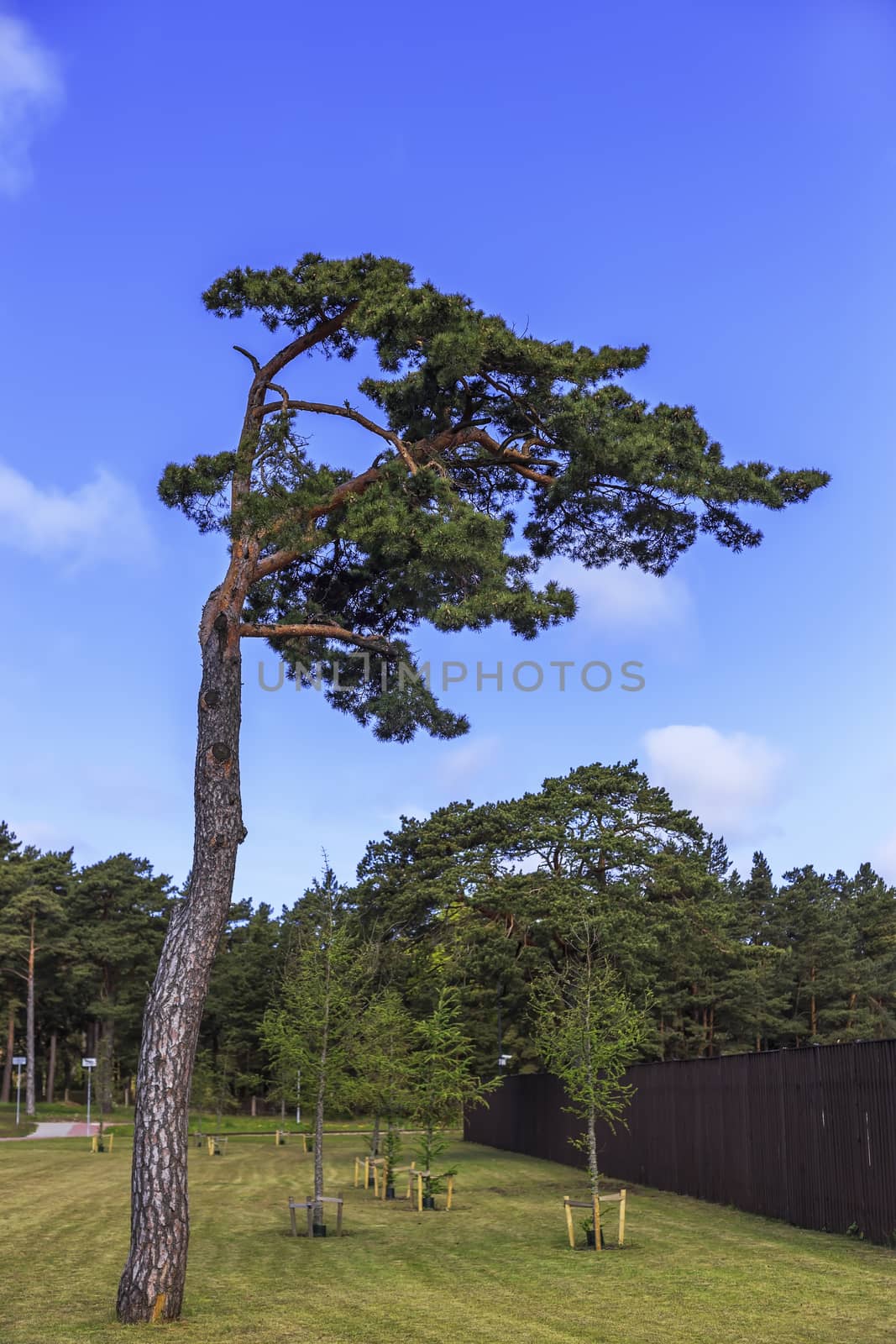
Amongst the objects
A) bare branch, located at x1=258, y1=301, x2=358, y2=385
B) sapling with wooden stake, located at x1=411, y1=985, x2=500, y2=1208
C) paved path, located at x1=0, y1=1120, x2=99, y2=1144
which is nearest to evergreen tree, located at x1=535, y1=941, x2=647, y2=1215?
sapling with wooden stake, located at x1=411, y1=985, x2=500, y2=1208

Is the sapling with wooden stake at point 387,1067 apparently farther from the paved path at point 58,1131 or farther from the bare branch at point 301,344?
the paved path at point 58,1131

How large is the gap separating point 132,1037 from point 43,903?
1012 centimetres

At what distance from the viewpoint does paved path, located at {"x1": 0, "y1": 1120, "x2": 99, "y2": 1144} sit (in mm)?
41688

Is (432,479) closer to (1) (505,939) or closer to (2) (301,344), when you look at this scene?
(2) (301,344)

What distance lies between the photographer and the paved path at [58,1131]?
4169 cm

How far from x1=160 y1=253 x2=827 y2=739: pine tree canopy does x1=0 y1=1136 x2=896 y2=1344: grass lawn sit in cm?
519

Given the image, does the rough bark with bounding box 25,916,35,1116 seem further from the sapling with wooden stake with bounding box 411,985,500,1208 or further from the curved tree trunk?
the curved tree trunk

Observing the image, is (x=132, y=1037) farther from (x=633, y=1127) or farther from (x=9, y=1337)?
(x=9, y=1337)

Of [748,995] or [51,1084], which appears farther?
[51,1084]

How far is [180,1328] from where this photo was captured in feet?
27.1

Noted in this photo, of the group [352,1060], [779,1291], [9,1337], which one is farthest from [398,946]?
[9,1337]

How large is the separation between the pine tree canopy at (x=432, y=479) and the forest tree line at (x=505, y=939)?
3.48 metres

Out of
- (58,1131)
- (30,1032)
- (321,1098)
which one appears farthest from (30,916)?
(321,1098)

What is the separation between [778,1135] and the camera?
15367mm
